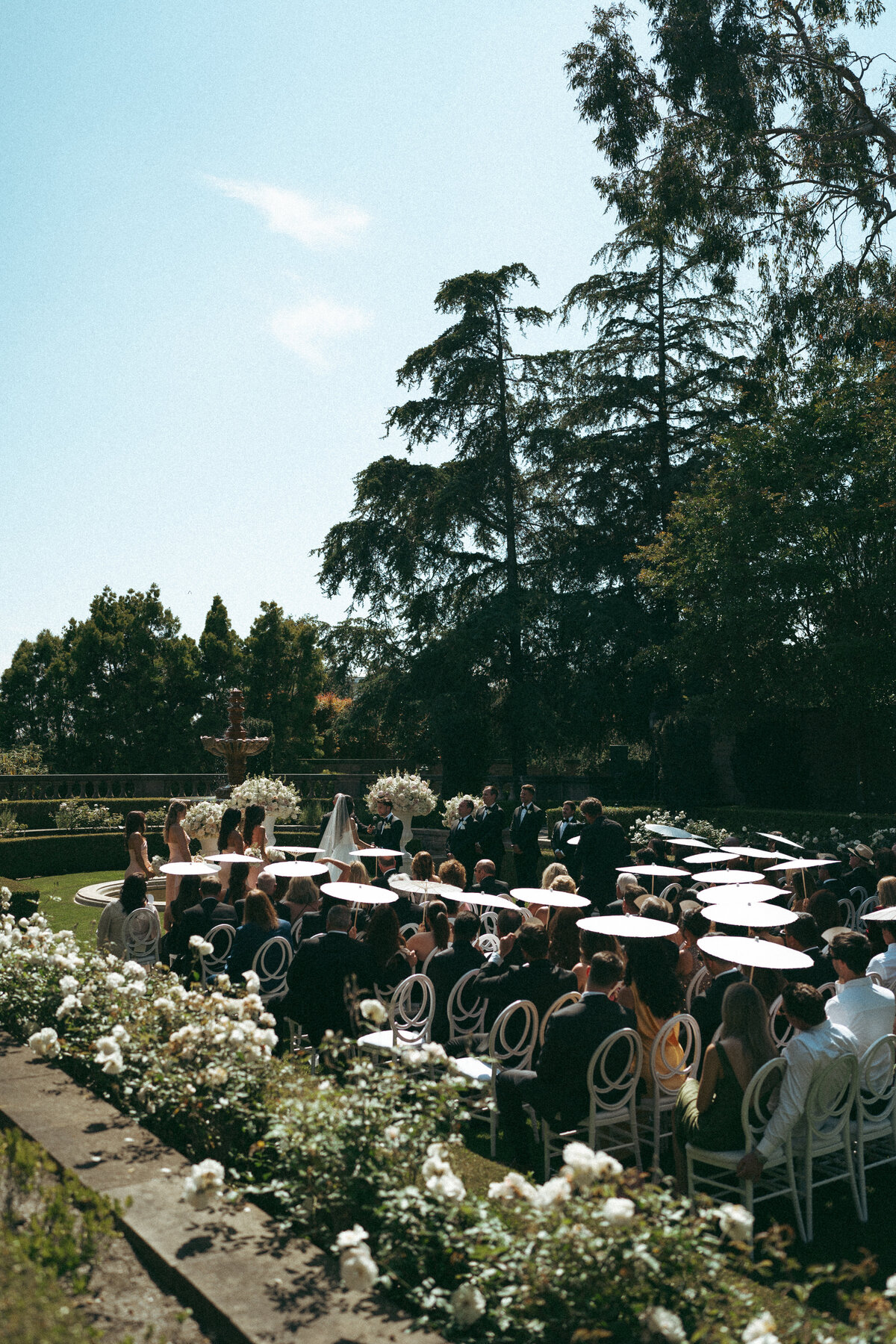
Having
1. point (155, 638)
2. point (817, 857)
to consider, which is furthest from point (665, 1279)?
point (155, 638)

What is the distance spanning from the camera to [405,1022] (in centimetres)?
651

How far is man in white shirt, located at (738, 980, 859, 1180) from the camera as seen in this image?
4.59 meters

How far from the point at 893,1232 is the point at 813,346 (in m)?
18.4

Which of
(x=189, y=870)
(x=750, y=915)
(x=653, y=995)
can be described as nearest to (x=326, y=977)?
(x=653, y=995)

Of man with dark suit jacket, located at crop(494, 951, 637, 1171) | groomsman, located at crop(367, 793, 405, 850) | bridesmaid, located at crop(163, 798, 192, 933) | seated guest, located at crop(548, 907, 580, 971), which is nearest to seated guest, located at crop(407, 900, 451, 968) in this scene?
seated guest, located at crop(548, 907, 580, 971)

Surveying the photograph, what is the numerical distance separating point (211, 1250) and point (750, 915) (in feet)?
13.0

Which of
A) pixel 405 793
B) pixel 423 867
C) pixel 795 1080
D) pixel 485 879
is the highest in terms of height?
pixel 405 793

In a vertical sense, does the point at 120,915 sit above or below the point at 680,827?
above

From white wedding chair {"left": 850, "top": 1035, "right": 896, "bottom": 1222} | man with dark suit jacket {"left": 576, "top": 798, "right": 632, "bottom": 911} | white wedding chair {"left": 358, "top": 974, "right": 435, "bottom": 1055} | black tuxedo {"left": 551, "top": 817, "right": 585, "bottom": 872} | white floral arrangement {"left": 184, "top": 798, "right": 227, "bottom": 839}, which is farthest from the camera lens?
white floral arrangement {"left": 184, "top": 798, "right": 227, "bottom": 839}

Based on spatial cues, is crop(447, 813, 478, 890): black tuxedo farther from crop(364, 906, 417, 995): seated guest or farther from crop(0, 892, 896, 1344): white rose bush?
crop(0, 892, 896, 1344): white rose bush

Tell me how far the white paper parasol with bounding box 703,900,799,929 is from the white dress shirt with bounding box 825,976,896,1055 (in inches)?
25.0

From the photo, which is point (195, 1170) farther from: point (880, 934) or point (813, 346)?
point (813, 346)

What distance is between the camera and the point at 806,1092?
15.1 feet

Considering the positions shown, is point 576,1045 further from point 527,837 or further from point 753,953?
point 527,837
